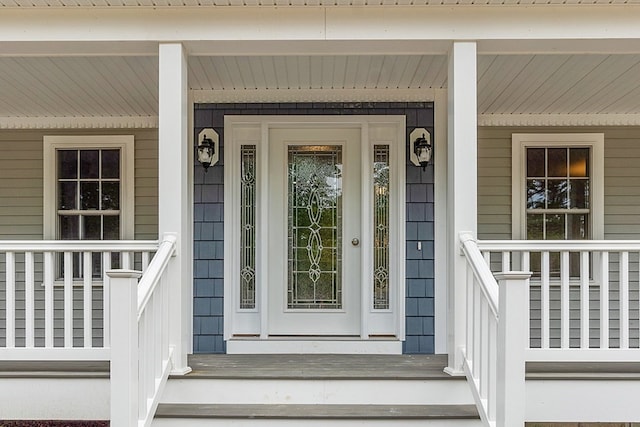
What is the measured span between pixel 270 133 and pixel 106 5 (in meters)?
1.75

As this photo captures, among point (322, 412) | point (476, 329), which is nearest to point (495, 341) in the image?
point (476, 329)

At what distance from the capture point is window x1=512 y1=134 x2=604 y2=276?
5012 mm

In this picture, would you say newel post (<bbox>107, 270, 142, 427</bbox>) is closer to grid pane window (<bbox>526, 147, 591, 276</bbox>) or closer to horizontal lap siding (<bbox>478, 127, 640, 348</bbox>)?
horizontal lap siding (<bbox>478, 127, 640, 348</bbox>)

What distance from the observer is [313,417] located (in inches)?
115

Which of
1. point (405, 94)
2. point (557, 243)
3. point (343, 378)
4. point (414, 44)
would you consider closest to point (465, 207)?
point (557, 243)

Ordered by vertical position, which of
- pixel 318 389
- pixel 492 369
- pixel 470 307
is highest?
pixel 470 307

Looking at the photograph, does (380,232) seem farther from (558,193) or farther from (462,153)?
(558,193)

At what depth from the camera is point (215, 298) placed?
447cm

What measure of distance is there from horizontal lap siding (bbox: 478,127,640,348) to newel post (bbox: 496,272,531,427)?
8.67ft

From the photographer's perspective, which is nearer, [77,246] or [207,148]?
[77,246]

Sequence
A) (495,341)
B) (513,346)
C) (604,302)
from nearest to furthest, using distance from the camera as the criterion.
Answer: (513,346), (495,341), (604,302)

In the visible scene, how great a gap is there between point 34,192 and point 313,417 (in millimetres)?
3970

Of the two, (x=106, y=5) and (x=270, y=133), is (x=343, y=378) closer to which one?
(x=270, y=133)

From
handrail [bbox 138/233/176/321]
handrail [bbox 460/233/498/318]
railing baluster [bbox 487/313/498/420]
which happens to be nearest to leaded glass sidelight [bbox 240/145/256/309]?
handrail [bbox 138/233/176/321]
